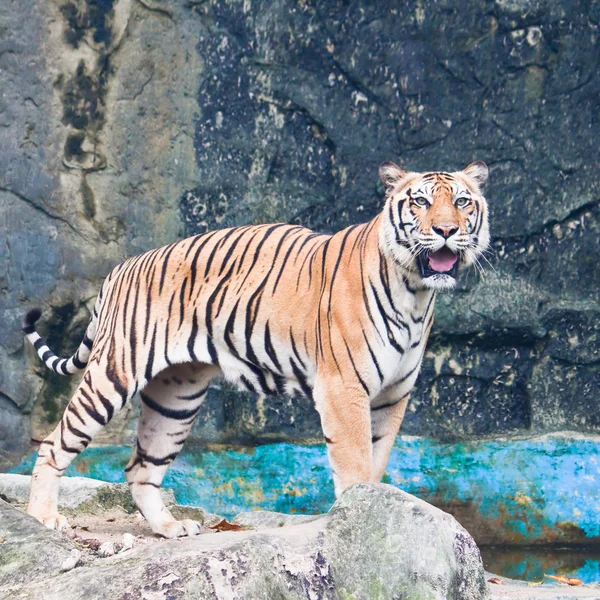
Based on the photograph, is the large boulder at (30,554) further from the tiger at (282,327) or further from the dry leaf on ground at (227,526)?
the dry leaf on ground at (227,526)

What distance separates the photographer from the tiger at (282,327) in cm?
473

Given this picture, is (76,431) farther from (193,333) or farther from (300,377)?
(300,377)

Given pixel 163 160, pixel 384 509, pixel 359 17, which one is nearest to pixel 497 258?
pixel 359 17


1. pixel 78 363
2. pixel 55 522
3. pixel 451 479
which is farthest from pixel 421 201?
pixel 451 479

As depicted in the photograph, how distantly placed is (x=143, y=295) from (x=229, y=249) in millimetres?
493

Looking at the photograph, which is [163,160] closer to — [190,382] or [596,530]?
[190,382]

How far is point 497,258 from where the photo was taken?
7180 millimetres

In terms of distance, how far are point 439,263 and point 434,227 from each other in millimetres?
168

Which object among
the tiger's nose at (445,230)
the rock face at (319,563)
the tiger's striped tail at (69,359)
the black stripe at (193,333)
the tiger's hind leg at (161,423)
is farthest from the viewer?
the tiger's striped tail at (69,359)

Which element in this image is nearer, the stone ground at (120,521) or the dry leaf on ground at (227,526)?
the stone ground at (120,521)

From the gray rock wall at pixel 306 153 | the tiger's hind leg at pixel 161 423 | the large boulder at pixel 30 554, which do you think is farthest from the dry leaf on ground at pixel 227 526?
the gray rock wall at pixel 306 153

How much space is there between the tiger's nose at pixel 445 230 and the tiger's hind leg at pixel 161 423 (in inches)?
59.1

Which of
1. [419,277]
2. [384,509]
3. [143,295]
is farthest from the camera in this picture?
[143,295]

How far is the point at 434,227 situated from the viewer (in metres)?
4.58
